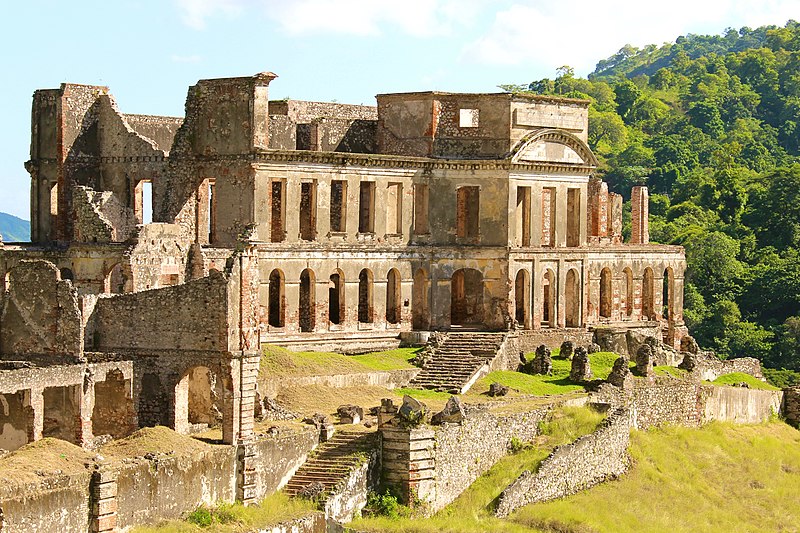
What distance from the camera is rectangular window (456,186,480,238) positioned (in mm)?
58250

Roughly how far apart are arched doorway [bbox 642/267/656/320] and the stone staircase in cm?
2374

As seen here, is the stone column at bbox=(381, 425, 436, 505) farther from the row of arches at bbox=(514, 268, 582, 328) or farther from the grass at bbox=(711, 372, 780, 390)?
the grass at bbox=(711, 372, 780, 390)

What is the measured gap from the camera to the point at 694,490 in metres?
48.0

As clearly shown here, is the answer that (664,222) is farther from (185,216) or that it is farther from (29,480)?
(29,480)

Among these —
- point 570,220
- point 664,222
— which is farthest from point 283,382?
point 664,222

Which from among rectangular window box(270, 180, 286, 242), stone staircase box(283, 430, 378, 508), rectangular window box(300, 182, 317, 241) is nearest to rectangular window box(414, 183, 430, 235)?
rectangular window box(300, 182, 317, 241)

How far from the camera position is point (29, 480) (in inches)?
1319

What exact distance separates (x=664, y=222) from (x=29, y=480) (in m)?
68.2

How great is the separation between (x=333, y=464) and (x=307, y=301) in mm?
13853

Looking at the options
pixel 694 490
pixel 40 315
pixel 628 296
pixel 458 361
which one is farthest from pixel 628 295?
pixel 40 315

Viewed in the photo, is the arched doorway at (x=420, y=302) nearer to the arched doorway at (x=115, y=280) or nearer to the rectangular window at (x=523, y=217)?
the rectangular window at (x=523, y=217)

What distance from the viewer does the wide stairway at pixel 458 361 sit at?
5095 cm

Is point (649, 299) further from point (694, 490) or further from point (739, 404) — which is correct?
point (694, 490)

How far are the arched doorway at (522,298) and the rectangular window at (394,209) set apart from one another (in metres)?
4.63
